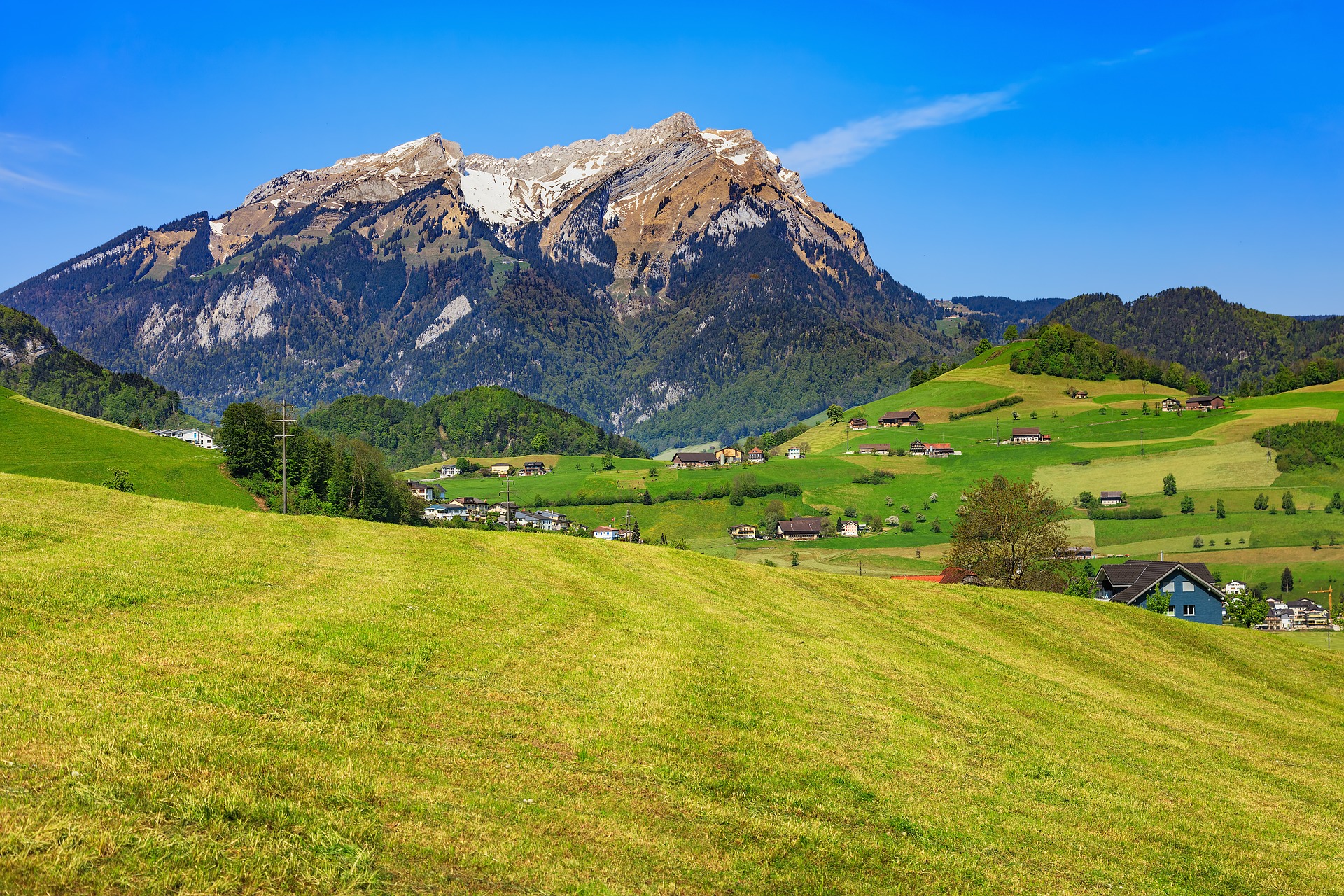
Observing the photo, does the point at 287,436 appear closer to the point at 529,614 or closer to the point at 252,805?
the point at 529,614

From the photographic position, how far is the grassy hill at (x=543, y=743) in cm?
1089

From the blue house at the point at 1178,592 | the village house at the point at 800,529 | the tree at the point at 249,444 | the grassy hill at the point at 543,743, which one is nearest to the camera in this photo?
the grassy hill at the point at 543,743

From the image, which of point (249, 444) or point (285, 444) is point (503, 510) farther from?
point (285, 444)

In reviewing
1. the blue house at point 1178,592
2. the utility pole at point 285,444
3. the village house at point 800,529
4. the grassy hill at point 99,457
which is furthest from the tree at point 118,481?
the village house at point 800,529

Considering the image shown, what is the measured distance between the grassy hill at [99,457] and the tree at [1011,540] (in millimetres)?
→ 74396

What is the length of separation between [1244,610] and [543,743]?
105m

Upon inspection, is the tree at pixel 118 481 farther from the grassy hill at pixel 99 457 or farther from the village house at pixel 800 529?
the village house at pixel 800 529

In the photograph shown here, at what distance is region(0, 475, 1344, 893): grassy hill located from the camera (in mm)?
10891

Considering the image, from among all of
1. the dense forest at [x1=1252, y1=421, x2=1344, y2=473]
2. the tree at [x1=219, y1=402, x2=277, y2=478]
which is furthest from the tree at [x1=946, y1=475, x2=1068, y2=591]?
the dense forest at [x1=1252, y1=421, x2=1344, y2=473]

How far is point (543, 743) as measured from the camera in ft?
52.1

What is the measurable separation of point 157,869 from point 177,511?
31588 millimetres

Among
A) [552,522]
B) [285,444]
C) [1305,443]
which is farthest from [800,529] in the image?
[285,444]

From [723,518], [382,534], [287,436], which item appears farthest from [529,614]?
[723,518]

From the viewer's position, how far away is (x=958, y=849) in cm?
1452
